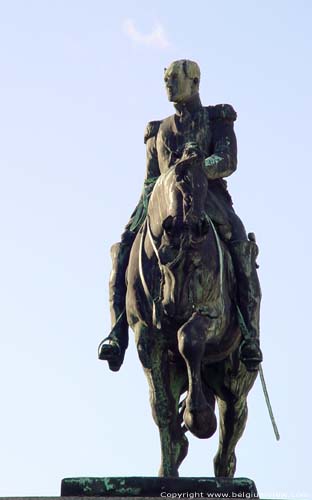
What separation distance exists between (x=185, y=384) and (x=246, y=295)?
1113 millimetres

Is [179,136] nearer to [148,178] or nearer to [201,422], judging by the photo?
[148,178]

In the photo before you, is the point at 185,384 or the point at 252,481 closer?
the point at 252,481

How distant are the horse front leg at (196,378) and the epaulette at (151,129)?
2.84 meters

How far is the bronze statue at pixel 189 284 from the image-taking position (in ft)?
79.7

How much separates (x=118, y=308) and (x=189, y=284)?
58.3 inches

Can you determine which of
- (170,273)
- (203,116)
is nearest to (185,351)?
(170,273)

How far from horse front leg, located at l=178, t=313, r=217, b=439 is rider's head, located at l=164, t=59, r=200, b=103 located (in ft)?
9.58

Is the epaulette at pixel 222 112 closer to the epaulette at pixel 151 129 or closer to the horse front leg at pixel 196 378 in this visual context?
the epaulette at pixel 151 129

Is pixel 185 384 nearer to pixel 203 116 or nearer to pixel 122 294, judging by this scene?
pixel 122 294

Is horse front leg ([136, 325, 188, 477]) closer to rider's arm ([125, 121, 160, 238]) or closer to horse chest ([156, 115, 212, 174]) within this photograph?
rider's arm ([125, 121, 160, 238])

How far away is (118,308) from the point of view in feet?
84.2

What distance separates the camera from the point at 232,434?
2619cm

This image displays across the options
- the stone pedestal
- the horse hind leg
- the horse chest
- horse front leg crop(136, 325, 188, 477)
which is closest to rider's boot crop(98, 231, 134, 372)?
horse front leg crop(136, 325, 188, 477)

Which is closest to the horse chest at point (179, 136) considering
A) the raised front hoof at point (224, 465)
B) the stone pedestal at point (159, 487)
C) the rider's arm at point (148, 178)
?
the rider's arm at point (148, 178)
